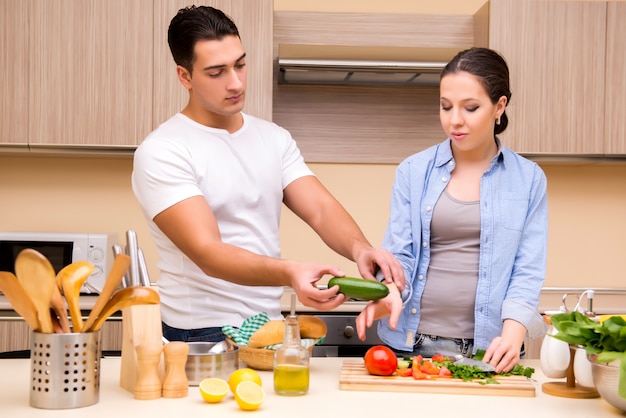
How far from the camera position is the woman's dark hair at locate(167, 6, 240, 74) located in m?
1.98

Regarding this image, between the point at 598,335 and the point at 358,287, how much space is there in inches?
18.4

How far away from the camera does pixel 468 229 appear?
198 centimetres

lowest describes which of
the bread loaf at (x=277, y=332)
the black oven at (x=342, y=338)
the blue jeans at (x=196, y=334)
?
the black oven at (x=342, y=338)

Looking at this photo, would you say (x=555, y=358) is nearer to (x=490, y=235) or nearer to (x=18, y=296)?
(x=490, y=235)

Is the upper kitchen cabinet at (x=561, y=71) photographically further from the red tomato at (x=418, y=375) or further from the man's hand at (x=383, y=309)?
the red tomato at (x=418, y=375)

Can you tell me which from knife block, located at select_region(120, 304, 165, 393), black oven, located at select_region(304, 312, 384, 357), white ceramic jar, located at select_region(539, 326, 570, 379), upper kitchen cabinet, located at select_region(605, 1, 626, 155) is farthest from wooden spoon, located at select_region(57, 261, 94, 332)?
upper kitchen cabinet, located at select_region(605, 1, 626, 155)

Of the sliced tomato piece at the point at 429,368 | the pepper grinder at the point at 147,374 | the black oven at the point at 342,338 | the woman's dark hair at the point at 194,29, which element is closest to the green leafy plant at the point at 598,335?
the sliced tomato piece at the point at 429,368

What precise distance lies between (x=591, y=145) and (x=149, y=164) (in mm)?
2154

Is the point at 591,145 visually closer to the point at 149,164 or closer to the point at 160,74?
the point at 160,74

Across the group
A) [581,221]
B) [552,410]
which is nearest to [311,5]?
[581,221]

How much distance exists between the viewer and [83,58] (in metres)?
3.21

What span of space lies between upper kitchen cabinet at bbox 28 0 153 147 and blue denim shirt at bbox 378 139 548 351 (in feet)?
5.05

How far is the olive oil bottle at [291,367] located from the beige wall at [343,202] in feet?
6.91

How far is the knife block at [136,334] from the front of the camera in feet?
4.86
